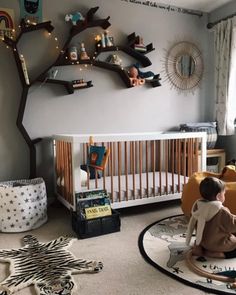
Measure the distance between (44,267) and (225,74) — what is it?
291 cm

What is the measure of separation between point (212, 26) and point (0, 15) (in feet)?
8.13

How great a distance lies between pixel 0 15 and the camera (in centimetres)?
263

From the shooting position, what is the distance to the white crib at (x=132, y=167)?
7.66 ft

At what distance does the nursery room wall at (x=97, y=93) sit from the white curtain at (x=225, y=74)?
0.21 m

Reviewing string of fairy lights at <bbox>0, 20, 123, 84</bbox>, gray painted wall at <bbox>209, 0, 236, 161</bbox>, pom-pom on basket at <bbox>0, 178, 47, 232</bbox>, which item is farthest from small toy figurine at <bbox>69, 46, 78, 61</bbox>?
gray painted wall at <bbox>209, 0, 236, 161</bbox>

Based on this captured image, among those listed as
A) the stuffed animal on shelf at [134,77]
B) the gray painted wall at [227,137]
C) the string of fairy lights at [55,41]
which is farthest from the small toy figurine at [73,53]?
the gray painted wall at [227,137]

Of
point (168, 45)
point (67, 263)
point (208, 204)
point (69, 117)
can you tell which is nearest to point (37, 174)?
point (69, 117)

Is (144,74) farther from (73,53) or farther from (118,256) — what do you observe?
(118,256)

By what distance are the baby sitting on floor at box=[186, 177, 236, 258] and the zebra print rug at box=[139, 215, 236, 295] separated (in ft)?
0.17

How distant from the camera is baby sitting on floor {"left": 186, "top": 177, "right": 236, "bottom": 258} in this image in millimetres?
1665

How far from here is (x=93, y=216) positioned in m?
2.16

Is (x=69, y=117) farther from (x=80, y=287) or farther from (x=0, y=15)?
(x=80, y=287)

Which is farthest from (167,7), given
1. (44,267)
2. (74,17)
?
(44,267)

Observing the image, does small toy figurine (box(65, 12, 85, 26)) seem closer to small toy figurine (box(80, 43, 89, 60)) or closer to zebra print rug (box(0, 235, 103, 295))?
small toy figurine (box(80, 43, 89, 60))
